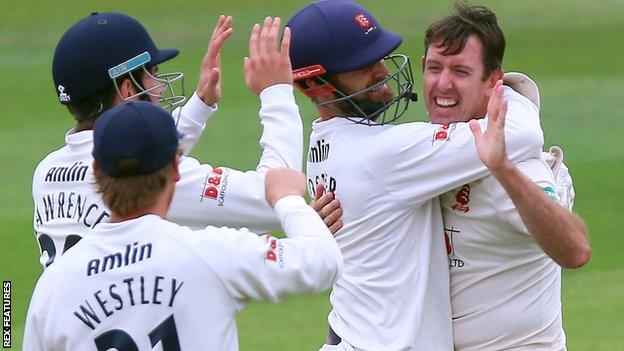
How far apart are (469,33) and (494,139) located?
0.76m

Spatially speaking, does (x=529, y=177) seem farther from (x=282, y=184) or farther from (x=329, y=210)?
(x=282, y=184)

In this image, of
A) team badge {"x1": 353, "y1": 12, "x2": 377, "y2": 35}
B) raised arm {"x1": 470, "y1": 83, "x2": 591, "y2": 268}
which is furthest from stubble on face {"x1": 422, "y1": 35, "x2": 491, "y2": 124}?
raised arm {"x1": 470, "y1": 83, "x2": 591, "y2": 268}

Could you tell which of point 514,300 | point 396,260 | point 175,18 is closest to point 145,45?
point 396,260

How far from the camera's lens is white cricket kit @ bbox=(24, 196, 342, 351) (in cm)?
362

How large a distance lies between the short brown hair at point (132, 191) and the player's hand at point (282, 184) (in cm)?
38

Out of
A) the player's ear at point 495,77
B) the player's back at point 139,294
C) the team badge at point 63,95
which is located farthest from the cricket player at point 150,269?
the player's ear at point 495,77

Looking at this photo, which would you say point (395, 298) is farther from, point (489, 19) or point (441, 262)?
point (489, 19)

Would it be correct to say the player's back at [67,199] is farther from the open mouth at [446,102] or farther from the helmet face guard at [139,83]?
the open mouth at [446,102]

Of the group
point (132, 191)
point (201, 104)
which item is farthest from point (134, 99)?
point (132, 191)

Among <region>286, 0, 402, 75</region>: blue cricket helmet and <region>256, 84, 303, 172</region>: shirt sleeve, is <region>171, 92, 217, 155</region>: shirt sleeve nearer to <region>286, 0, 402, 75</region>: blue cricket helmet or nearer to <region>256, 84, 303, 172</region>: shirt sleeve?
<region>286, 0, 402, 75</region>: blue cricket helmet

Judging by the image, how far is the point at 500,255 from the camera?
4.64 meters

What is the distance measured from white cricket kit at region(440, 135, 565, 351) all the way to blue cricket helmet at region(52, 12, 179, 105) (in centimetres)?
127

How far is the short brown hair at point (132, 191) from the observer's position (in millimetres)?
3691

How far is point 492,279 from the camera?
4.65 metres
